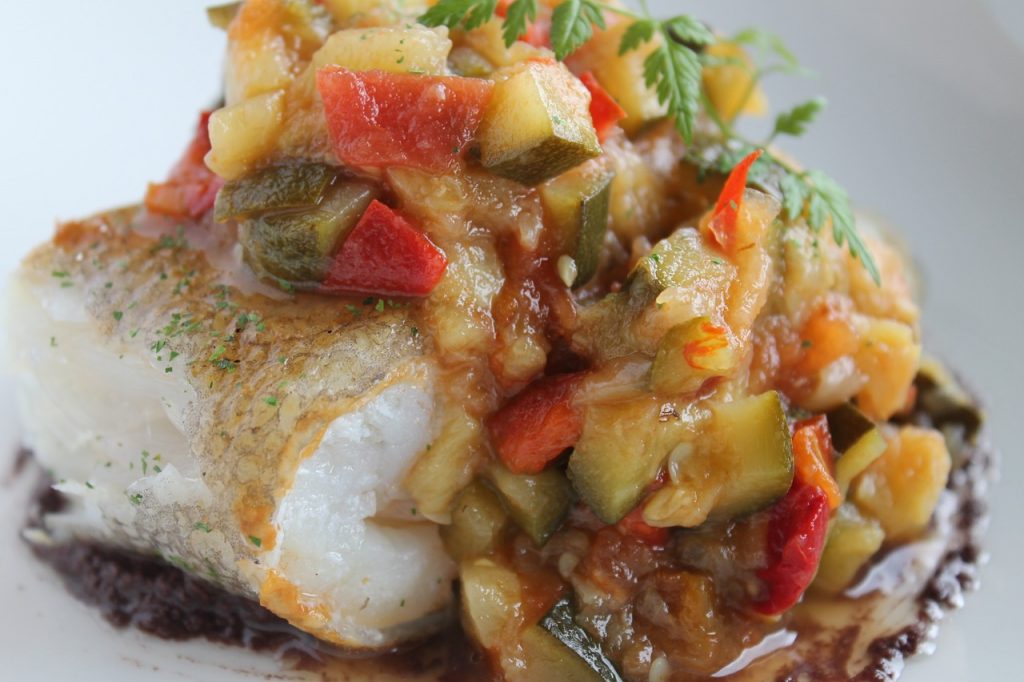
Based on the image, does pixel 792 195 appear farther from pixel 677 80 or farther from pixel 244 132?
pixel 244 132

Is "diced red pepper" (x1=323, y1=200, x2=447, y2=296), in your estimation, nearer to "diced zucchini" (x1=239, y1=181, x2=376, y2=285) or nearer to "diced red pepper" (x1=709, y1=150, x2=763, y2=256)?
"diced zucchini" (x1=239, y1=181, x2=376, y2=285)

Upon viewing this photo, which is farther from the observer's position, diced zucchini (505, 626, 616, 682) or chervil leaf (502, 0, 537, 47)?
chervil leaf (502, 0, 537, 47)

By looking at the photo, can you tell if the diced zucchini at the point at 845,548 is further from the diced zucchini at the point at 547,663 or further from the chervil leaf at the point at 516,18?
the chervil leaf at the point at 516,18

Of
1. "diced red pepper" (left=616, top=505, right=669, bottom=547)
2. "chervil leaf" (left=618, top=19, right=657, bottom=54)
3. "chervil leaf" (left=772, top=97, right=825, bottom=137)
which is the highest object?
"chervil leaf" (left=618, top=19, right=657, bottom=54)

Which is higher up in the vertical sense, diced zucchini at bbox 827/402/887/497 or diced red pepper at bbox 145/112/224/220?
diced red pepper at bbox 145/112/224/220

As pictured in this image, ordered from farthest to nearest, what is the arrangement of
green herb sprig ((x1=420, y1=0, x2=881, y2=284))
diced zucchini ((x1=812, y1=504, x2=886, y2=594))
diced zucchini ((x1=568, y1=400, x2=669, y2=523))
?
diced zucchini ((x1=812, y1=504, x2=886, y2=594))
green herb sprig ((x1=420, y1=0, x2=881, y2=284))
diced zucchini ((x1=568, y1=400, x2=669, y2=523))

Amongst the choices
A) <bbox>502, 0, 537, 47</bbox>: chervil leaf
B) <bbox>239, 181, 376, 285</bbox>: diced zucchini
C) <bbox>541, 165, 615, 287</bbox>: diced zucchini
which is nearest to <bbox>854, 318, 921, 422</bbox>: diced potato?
<bbox>541, 165, 615, 287</bbox>: diced zucchini
